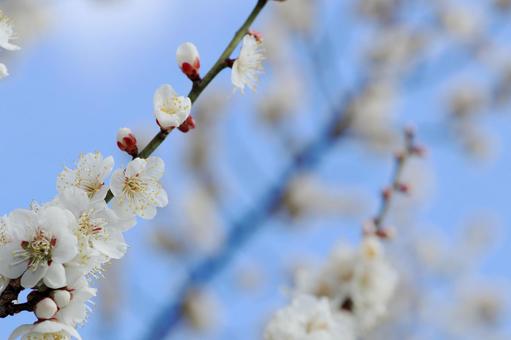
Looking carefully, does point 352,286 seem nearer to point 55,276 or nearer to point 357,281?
point 357,281

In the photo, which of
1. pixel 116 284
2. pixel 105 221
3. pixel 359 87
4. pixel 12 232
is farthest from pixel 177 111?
pixel 359 87

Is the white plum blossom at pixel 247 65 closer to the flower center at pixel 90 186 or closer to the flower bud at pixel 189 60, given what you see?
the flower bud at pixel 189 60


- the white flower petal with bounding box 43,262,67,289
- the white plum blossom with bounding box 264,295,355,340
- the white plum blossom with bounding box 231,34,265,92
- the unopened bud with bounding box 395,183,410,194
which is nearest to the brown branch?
the unopened bud with bounding box 395,183,410,194

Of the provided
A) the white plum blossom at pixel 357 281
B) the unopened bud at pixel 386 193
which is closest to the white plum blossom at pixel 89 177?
the white plum blossom at pixel 357 281

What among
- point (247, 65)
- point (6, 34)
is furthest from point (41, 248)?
point (247, 65)

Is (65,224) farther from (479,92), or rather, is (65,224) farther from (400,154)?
(479,92)
